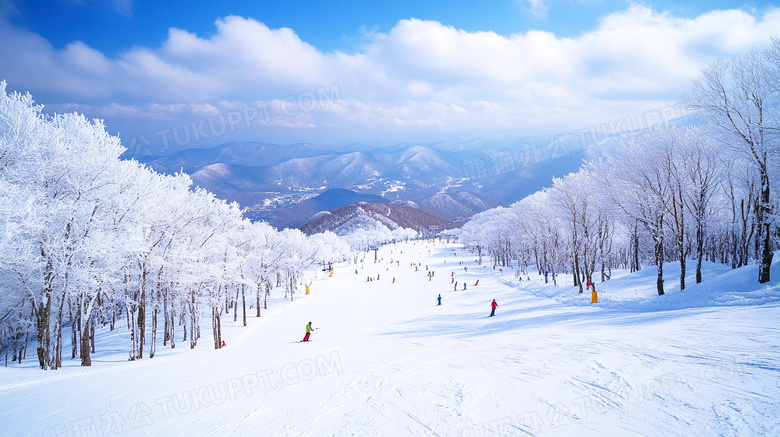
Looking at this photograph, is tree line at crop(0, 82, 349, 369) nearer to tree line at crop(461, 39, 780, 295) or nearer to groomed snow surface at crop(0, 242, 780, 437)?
groomed snow surface at crop(0, 242, 780, 437)

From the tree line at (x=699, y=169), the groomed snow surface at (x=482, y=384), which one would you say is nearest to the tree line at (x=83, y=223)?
the groomed snow surface at (x=482, y=384)

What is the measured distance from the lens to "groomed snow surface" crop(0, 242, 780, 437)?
671cm

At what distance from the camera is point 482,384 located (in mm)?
9039

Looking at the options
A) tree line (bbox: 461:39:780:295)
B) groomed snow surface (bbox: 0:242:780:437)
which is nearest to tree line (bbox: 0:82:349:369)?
groomed snow surface (bbox: 0:242:780:437)

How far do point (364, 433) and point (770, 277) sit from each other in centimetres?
2217

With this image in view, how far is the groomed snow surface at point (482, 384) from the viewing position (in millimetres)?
6707

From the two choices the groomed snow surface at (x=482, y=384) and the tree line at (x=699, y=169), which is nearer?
the groomed snow surface at (x=482, y=384)

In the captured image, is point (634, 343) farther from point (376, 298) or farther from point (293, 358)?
point (376, 298)

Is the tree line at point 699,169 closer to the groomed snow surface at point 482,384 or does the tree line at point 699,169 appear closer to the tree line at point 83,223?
the groomed snow surface at point 482,384

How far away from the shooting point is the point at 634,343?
1085cm

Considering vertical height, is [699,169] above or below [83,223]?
above

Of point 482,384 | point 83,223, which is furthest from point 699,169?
point 83,223

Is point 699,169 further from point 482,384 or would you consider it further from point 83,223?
point 83,223

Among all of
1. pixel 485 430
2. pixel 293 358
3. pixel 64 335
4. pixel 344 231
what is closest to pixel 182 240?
pixel 293 358
